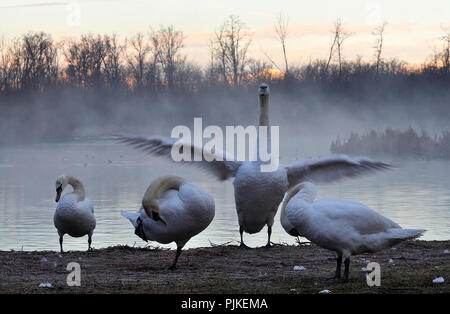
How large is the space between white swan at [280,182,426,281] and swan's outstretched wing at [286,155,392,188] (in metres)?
2.91

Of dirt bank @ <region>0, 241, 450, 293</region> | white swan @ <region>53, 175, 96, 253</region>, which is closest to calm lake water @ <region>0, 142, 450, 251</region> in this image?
white swan @ <region>53, 175, 96, 253</region>

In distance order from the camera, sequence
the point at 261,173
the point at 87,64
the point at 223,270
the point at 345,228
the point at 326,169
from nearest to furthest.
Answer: the point at 345,228 → the point at 223,270 → the point at 261,173 → the point at 326,169 → the point at 87,64

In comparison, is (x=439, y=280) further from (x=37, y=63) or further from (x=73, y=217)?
(x=37, y=63)

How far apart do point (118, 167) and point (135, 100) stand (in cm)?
1489

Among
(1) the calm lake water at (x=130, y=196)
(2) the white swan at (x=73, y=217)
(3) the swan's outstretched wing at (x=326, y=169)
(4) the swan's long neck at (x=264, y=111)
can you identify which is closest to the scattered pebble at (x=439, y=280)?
(3) the swan's outstretched wing at (x=326, y=169)

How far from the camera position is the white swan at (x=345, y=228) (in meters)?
6.39

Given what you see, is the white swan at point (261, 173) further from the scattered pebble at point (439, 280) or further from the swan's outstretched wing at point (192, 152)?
the scattered pebble at point (439, 280)

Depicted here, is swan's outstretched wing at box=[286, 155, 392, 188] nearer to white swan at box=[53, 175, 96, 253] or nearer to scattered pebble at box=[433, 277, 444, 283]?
white swan at box=[53, 175, 96, 253]

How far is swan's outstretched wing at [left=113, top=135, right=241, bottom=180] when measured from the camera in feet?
29.9

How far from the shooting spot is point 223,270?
7.45m

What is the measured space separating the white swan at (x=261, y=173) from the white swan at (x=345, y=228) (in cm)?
257

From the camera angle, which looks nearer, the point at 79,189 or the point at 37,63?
the point at 79,189

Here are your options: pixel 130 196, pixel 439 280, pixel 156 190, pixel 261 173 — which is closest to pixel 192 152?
pixel 261 173

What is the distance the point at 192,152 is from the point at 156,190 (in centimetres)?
187
